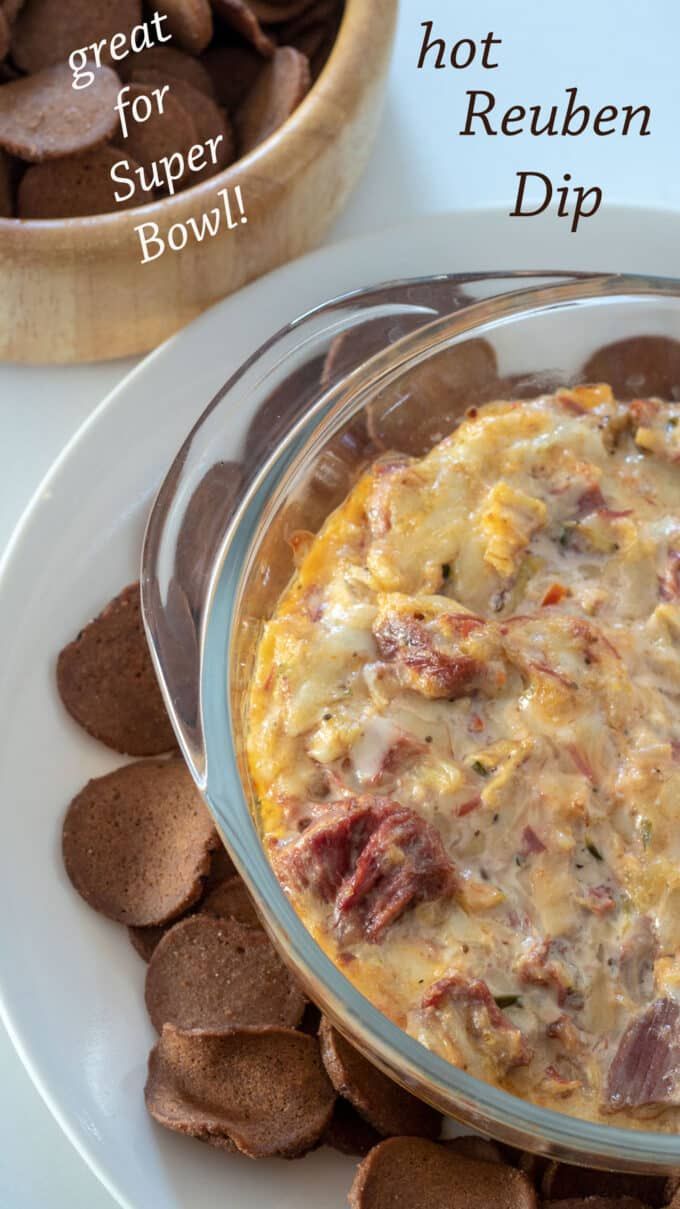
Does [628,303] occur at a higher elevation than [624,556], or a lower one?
higher

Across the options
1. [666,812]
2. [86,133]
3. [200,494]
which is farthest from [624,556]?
[86,133]

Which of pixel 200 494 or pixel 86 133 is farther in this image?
pixel 86 133

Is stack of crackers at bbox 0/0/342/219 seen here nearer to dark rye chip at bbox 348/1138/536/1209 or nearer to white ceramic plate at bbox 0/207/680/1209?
white ceramic plate at bbox 0/207/680/1209

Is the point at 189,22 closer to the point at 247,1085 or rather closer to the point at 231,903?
the point at 231,903

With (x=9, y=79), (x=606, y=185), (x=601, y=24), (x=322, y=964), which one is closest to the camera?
(x=322, y=964)

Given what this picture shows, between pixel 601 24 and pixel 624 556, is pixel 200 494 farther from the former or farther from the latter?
pixel 601 24

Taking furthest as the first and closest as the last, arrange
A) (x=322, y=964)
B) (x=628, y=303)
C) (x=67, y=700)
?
(x=628, y=303)
(x=67, y=700)
(x=322, y=964)

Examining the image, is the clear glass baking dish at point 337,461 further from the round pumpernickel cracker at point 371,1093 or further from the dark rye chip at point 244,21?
the dark rye chip at point 244,21
